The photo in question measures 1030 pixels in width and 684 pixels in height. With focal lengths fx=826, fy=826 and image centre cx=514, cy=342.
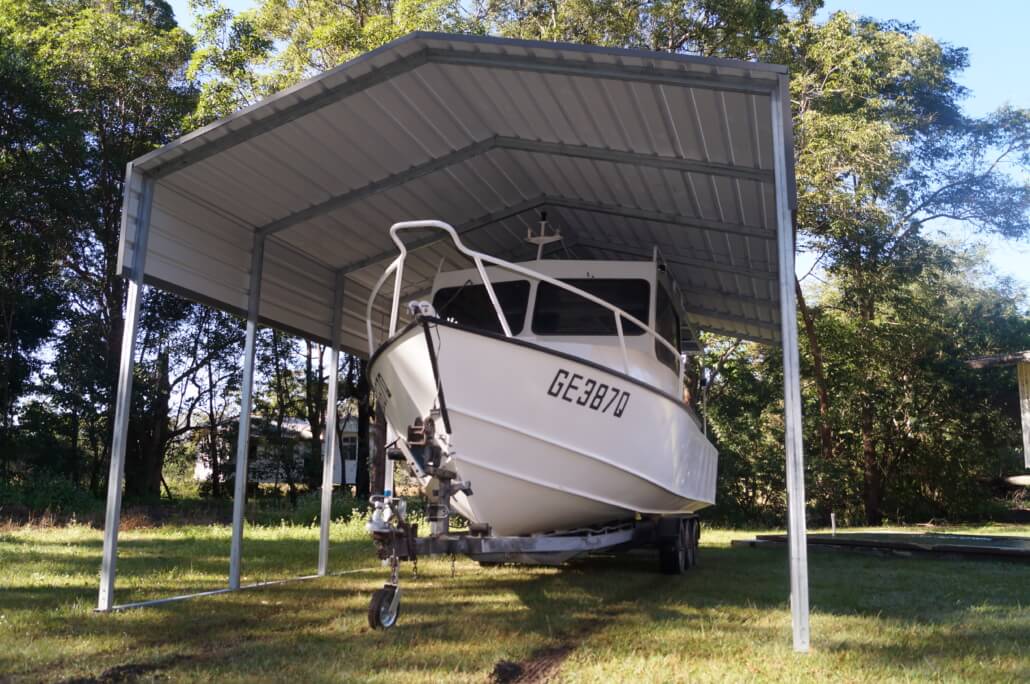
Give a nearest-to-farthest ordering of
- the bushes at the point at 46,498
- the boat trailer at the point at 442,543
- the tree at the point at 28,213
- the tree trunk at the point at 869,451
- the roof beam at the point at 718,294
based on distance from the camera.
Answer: the boat trailer at the point at 442,543
the roof beam at the point at 718,294
the bushes at the point at 46,498
the tree at the point at 28,213
the tree trunk at the point at 869,451

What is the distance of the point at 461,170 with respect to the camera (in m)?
7.38

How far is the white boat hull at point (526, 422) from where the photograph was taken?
5430 millimetres

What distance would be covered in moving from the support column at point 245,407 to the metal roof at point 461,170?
14 centimetres

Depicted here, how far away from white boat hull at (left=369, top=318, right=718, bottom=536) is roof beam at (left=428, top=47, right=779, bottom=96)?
1722 mm

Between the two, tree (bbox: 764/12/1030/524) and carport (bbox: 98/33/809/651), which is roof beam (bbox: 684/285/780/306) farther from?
tree (bbox: 764/12/1030/524)

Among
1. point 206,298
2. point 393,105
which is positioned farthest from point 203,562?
point 393,105

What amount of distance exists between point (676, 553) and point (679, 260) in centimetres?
306

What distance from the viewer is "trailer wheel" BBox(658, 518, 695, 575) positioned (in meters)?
7.54

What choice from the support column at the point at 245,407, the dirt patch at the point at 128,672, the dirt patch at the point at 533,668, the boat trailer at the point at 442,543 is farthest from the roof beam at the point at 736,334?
the dirt patch at the point at 128,672

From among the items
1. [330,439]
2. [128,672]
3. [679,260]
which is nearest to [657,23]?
[679,260]

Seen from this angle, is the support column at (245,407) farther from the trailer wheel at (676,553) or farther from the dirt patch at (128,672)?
the trailer wheel at (676,553)

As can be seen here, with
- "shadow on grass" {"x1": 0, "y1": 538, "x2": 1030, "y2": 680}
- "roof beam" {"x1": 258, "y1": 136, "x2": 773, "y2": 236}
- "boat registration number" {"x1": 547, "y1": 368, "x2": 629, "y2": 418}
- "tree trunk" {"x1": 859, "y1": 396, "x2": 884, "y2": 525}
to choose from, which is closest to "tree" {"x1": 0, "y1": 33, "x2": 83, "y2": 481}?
"shadow on grass" {"x1": 0, "y1": 538, "x2": 1030, "y2": 680}

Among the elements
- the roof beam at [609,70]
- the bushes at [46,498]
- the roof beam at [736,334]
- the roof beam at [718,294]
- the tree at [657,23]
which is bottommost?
the bushes at [46,498]

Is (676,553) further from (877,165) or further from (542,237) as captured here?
(877,165)
